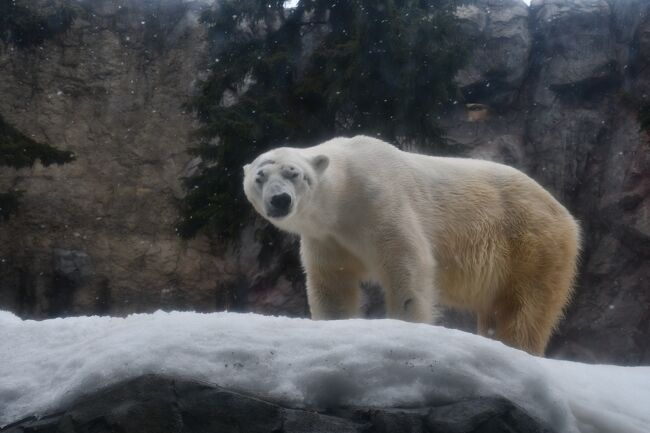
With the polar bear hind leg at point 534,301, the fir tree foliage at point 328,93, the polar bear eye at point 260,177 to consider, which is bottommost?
the polar bear hind leg at point 534,301

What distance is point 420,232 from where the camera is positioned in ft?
13.0

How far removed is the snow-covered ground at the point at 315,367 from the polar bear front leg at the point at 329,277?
1.65 m

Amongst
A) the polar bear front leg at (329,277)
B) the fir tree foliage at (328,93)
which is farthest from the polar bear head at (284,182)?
the fir tree foliage at (328,93)

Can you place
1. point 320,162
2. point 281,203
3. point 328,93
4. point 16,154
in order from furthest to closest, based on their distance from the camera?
point 16,154 → point 328,93 → point 320,162 → point 281,203

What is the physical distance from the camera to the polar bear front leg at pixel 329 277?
4.02m

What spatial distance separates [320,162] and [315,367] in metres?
1.94

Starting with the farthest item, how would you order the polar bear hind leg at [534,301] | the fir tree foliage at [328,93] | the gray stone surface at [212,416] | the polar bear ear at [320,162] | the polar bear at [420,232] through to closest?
the fir tree foliage at [328,93]
the polar bear hind leg at [534,301]
the polar bear ear at [320,162]
the polar bear at [420,232]
the gray stone surface at [212,416]

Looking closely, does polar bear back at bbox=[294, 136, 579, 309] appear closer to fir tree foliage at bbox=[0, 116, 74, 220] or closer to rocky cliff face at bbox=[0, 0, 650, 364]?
rocky cliff face at bbox=[0, 0, 650, 364]

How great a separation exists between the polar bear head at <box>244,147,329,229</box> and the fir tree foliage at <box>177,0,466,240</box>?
2.35 metres

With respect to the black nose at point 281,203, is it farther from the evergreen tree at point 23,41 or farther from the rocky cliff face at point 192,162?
the evergreen tree at point 23,41

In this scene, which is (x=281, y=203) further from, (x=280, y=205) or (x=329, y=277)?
(x=329, y=277)

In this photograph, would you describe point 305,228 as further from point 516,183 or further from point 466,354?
point 466,354

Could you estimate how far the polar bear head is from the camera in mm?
3623

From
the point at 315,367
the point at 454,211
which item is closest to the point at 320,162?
the point at 454,211
